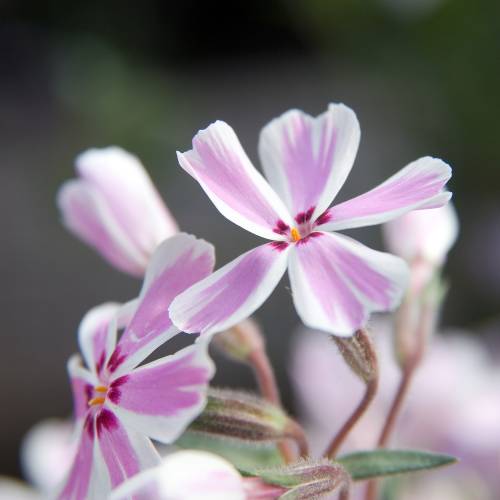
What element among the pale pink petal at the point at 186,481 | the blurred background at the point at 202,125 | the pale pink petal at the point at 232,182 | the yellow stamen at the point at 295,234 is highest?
the blurred background at the point at 202,125

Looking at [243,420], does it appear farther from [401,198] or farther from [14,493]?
[14,493]

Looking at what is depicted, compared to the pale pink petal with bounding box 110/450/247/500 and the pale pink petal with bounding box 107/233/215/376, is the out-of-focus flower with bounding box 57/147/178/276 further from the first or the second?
the pale pink petal with bounding box 110/450/247/500

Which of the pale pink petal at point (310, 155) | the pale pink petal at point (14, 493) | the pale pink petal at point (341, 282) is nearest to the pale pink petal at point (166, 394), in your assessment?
the pale pink petal at point (341, 282)

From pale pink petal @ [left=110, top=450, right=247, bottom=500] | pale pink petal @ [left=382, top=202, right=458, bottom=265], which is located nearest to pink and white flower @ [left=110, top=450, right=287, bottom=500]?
pale pink petal @ [left=110, top=450, right=247, bottom=500]

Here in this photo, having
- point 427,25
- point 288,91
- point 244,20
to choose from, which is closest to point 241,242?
point 427,25

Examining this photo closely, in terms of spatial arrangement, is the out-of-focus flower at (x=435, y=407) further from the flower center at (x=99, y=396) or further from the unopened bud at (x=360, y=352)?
the flower center at (x=99, y=396)

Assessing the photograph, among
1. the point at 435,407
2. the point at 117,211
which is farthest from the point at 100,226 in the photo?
the point at 435,407
